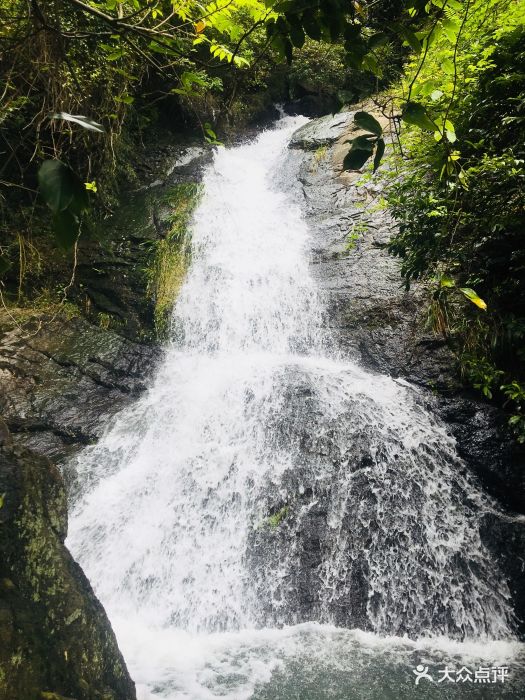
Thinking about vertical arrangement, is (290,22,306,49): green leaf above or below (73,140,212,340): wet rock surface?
above

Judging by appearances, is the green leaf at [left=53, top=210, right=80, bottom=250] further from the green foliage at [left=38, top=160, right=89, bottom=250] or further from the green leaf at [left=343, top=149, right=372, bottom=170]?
the green leaf at [left=343, top=149, right=372, bottom=170]

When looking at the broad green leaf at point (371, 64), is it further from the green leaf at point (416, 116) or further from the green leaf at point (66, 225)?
the green leaf at point (66, 225)

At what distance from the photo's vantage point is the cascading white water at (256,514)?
383 centimetres

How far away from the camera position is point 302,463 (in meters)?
4.98

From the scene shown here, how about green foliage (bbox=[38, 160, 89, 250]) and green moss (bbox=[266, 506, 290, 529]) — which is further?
green moss (bbox=[266, 506, 290, 529])

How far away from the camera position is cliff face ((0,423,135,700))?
1.93m

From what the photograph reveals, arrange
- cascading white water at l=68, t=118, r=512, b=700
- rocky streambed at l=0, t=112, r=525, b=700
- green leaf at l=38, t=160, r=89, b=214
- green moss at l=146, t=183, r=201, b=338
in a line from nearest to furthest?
1. green leaf at l=38, t=160, r=89, b=214
2. rocky streambed at l=0, t=112, r=525, b=700
3. cascading white water at l=68, t=118, r=512, b=700
4. green moss at l=146, t=183, r=201, b=338

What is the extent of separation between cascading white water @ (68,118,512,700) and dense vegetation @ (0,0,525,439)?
1444 millimetres

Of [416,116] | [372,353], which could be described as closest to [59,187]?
[416,116]

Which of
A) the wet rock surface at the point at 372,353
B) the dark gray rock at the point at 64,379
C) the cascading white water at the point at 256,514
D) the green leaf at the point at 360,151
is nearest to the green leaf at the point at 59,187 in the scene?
the green leaf at the point at 360,151

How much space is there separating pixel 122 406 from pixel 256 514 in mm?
2711

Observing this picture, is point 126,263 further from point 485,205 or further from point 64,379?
point 485,205

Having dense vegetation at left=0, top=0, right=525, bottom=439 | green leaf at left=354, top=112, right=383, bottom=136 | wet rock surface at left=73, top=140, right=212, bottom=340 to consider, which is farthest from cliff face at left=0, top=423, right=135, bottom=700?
wet rock surface at left=73, top=140, right=212, bottom=340

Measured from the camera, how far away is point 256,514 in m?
4.66
